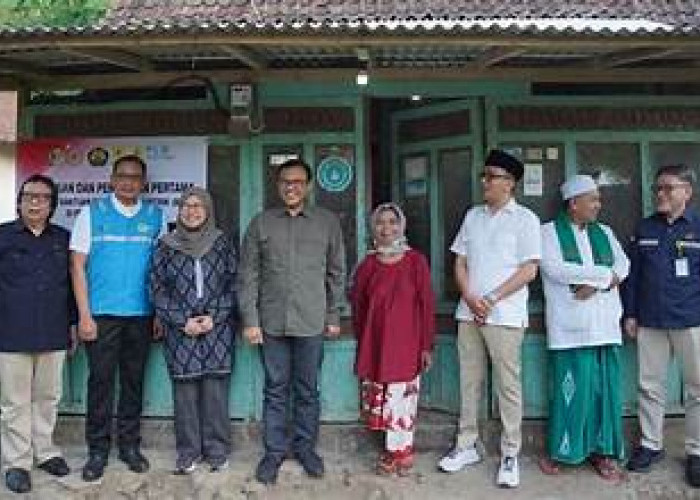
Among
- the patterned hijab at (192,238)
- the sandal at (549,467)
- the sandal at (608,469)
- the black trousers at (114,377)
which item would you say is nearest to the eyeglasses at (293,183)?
the patterned hijab at (192,238)

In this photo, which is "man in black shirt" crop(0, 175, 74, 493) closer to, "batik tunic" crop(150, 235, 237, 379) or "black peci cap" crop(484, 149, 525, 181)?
"batik tunic" crop(150, 235, 237, 379)

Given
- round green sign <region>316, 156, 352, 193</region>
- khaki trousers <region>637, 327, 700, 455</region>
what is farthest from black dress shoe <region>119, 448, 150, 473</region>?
khaki trousers <region>637, 327, 700, 455</region>

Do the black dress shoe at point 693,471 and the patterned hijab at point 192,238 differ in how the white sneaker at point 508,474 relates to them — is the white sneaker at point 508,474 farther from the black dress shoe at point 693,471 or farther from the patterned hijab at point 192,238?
the patterned hijab at point 192,238

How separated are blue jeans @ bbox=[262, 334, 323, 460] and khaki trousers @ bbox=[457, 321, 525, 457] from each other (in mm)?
915

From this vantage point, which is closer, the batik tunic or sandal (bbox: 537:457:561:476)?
the batik tunic

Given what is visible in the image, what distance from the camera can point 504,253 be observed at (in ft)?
18.2

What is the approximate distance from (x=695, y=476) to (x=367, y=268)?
7.77ft

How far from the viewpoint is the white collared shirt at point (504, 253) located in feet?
18.1

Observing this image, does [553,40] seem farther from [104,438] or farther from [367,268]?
[104,438]

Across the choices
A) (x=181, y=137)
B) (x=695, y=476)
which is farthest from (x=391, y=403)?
(x=181, y=137)

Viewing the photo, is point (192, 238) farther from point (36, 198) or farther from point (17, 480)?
point (17, 480)

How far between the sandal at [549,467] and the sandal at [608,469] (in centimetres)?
25

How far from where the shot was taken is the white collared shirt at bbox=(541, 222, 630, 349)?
561 centimetres

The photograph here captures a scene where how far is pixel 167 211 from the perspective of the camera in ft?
20.0
